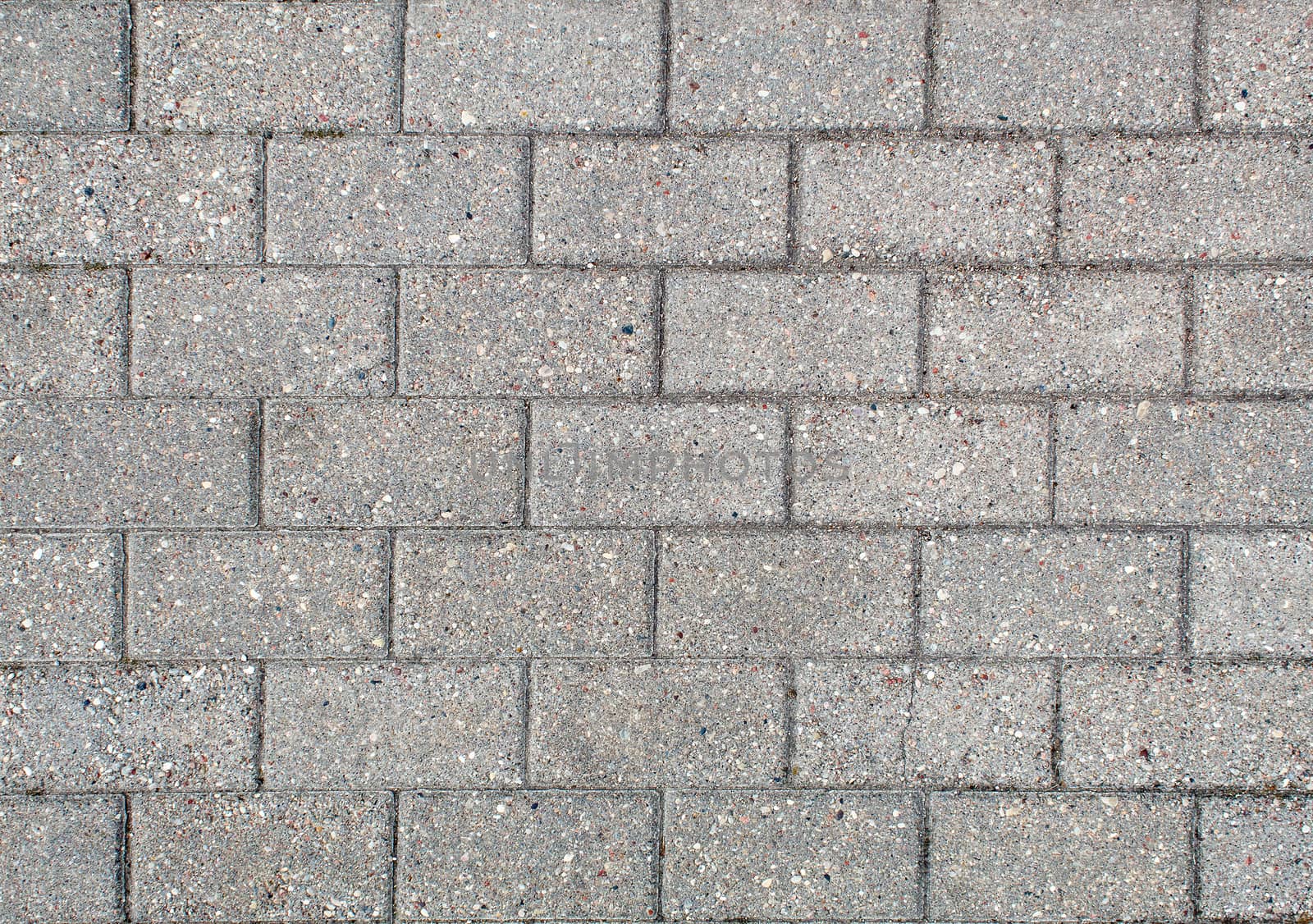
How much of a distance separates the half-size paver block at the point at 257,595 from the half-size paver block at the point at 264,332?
399 mm

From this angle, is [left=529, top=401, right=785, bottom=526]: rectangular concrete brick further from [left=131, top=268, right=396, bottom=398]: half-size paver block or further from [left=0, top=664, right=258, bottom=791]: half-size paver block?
[left=0, top=664, right=258, bottom=791]: half-size paver block

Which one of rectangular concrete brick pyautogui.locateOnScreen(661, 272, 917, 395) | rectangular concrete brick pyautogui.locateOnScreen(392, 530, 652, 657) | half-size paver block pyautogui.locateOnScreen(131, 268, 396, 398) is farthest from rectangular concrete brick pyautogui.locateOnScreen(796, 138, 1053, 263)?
half-size paver block pyautogui.locateOnScreen(131, 268, 396, 398)

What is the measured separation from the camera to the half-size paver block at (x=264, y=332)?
262 centimetres

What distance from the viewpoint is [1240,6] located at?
104 inches

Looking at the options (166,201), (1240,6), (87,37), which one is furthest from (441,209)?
(1240,6)

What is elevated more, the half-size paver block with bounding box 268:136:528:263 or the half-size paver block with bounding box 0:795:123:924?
the half-size paver block with bounding box 268:136:528:263

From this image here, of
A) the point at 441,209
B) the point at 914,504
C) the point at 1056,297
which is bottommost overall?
the point at 914,504

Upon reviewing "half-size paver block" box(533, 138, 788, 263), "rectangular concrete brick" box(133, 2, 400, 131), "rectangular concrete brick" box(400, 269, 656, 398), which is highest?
"rectangular concrete brick" box(133, 2, 400, 131)

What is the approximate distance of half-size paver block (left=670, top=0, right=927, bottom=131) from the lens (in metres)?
2.63

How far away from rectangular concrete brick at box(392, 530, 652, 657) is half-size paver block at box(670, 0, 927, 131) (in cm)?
118

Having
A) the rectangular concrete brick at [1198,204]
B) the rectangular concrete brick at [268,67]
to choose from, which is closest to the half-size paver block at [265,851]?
the rectangular concrete brick at [268,67]

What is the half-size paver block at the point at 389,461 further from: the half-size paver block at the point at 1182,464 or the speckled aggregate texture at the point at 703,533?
the half-size paver block at the point at 1182,464

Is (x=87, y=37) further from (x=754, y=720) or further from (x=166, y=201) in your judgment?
(x=754, y=720)

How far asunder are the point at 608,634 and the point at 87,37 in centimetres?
212
